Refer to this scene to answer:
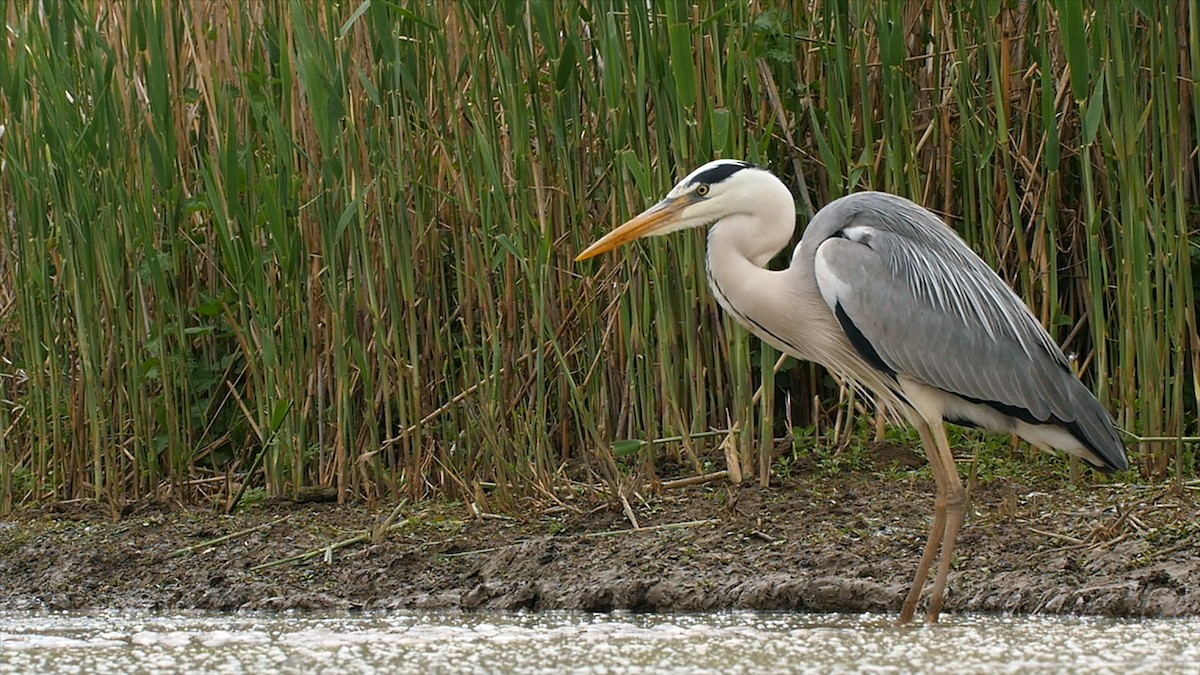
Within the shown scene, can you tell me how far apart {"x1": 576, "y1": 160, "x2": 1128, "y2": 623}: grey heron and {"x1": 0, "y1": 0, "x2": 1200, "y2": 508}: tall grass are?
0.33m

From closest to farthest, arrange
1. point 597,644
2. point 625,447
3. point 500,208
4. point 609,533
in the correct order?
point 597,644
point 609,533
point 625,447
point 500,208

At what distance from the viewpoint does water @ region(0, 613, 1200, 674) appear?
10.2 feet

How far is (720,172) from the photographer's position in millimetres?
4133

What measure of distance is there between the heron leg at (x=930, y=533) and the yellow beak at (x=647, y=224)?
80 cm

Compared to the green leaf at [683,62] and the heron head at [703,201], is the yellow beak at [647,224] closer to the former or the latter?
the heron head at [703,201]

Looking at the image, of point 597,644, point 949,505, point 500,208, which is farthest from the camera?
point 500,208

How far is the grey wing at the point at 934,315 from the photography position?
4.14m

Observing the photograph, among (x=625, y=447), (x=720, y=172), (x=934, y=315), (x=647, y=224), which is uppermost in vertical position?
(x=720, y=172)

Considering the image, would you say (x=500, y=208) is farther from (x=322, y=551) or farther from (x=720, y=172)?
(x=322, y=551)

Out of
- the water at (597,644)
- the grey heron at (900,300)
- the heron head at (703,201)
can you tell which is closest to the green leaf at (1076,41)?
the grey heron at (900,300)

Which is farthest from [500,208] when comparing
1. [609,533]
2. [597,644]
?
[597,644]

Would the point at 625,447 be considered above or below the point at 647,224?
below

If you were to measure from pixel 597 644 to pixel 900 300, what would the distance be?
49.4 inches

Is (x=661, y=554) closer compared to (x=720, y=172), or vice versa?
(x=720, y=172)
